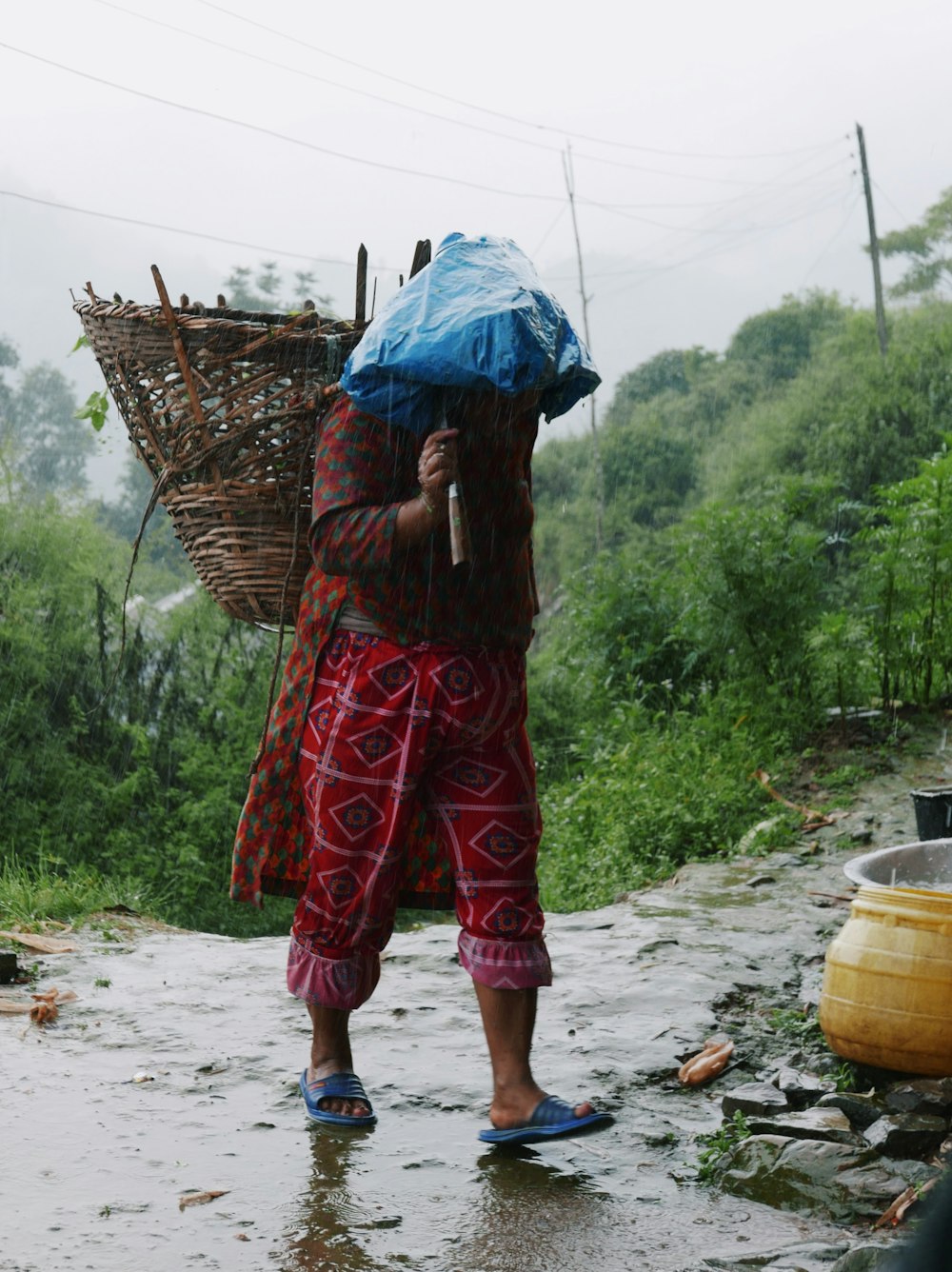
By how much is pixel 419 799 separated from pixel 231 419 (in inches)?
37.1

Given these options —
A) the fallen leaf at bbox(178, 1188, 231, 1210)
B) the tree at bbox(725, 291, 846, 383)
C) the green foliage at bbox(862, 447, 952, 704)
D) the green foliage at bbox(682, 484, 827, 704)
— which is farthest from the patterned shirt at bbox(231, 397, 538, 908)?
the tree at bbox(725, 291, 846, 383)

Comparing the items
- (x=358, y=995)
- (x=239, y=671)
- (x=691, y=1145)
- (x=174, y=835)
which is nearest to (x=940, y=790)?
(x=691, y=1145)

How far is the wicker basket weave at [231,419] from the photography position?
285 cm

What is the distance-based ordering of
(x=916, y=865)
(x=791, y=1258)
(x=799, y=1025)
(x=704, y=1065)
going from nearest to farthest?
1. (x=791, y=1258)
2. (x=704, y=1065)
3. (x=799, y=1025)
4. (x=916, y=865)

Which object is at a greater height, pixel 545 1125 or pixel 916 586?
pixel 916 586

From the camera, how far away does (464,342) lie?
8.16 ft

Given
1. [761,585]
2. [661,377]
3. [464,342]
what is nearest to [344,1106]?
[464,342]

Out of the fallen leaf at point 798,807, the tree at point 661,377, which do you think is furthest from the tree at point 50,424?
the fallen leaf at point 798,807

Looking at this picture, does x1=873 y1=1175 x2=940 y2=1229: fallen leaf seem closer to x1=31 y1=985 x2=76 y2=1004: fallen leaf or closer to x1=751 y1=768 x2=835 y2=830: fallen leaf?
x1=31 y1=985 x2=76 y2=1004: fallen leaf

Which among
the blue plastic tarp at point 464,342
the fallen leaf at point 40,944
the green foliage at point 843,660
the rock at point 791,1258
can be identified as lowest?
the rock at point 791,1258

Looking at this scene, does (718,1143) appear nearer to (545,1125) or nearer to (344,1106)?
(545,1125)

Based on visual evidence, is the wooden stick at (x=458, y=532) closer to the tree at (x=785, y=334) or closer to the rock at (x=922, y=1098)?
the rock at (x=922, y=1098)

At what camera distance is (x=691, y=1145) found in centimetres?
288

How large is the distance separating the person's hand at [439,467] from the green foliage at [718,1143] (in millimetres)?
1462
